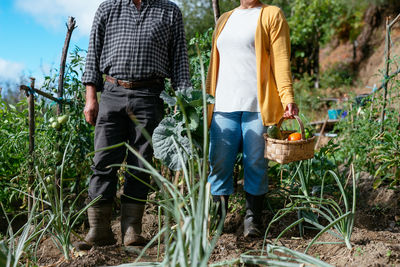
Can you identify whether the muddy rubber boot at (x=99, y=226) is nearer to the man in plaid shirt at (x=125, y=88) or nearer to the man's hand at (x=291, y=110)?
the man in plaid shirt at (x=125, y=88)

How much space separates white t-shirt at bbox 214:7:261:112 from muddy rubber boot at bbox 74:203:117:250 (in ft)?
3.01

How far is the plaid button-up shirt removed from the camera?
2219 millimetres

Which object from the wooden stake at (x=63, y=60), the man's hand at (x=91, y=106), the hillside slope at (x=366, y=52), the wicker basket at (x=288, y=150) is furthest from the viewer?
the hillside slope at (x=366, y=52)

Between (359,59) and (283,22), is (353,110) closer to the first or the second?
(283,22)

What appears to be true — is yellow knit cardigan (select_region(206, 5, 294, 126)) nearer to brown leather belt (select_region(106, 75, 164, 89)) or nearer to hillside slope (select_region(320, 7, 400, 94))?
brown leather belt (select_region(106, 75, 164, 89))

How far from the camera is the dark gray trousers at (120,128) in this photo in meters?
2.22

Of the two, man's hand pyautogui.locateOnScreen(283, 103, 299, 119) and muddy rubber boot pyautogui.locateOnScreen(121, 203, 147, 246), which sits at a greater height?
man's hand pyautogui.locateOnScreen(283, 103, 299, 119)

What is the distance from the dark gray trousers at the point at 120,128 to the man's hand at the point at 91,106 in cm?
6

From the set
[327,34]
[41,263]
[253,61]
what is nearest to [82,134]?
[41,263]

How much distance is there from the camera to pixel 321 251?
1.92 metres

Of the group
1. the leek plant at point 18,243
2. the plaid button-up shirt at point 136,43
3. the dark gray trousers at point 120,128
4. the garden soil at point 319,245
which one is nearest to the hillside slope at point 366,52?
the garden soil at point 319,245

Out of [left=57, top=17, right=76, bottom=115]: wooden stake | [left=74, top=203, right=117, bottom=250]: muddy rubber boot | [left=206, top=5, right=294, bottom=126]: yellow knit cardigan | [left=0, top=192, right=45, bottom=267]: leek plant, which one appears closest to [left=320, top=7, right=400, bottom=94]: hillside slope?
[left=206, top=5, right=294, bottom=126]: yellow knit cardigan

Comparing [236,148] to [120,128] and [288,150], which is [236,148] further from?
[120,128]

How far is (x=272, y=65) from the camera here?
2236 millimetres
